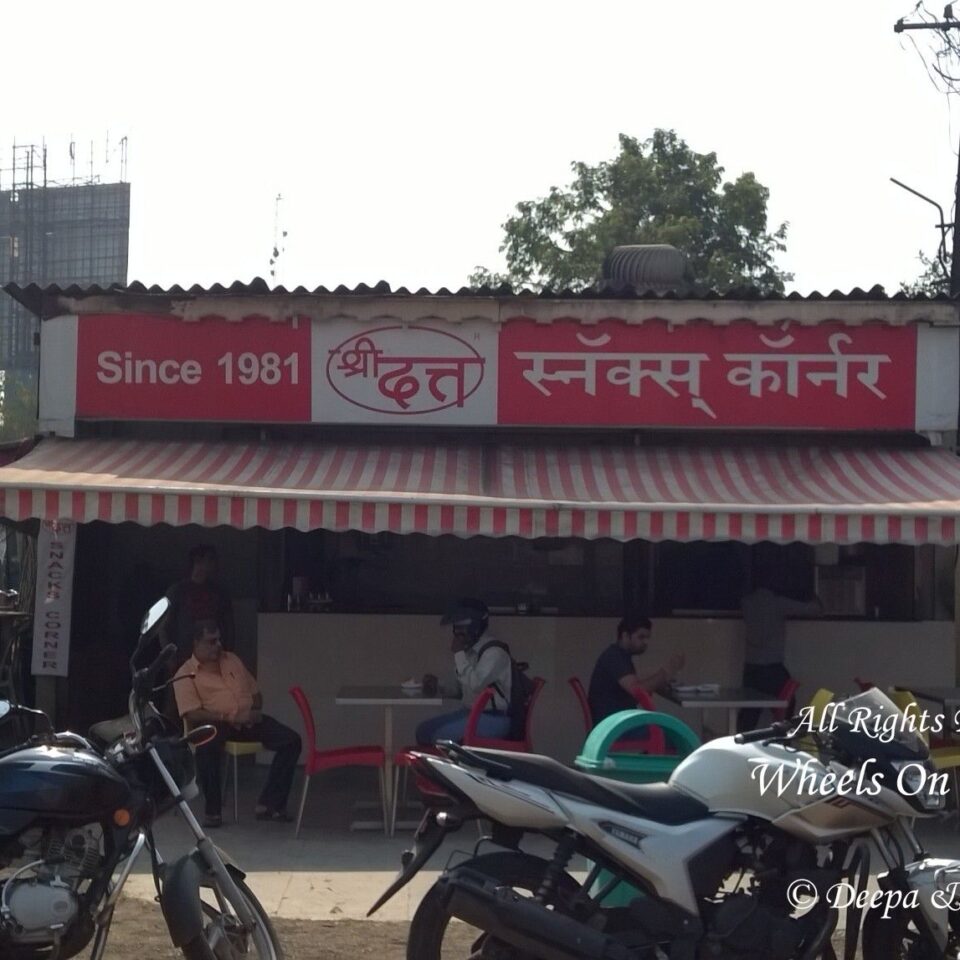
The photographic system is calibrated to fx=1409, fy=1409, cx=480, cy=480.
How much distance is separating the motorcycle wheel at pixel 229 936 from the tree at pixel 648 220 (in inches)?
1343

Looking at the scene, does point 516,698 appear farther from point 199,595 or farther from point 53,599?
point 53,599

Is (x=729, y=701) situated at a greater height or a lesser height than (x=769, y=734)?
lesser

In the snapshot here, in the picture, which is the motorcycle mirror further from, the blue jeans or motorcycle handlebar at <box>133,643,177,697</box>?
the blue jeans

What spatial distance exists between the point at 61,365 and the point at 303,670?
2.79 m

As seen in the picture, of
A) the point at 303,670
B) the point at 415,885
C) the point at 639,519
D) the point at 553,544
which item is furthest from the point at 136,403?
the point at 415,885

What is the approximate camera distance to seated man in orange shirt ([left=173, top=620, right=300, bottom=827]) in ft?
25.7

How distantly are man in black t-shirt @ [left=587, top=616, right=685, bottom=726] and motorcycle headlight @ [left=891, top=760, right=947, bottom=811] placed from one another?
335cm

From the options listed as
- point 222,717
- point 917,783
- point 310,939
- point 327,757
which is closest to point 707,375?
point 327,757

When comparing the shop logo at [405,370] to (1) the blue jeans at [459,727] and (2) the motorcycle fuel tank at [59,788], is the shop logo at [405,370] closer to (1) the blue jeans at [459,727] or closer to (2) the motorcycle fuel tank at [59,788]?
(1) the blue jeans at [459,727]

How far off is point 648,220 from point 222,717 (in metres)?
33.6

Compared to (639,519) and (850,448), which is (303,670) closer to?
(639,519)

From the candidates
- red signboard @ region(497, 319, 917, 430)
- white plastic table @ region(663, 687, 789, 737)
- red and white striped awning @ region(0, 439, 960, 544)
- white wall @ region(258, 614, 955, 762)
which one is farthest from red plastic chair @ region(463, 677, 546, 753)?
red signboard @ region(497, 319, 917, 430)

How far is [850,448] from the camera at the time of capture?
32.7ft

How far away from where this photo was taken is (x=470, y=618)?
7.98m
